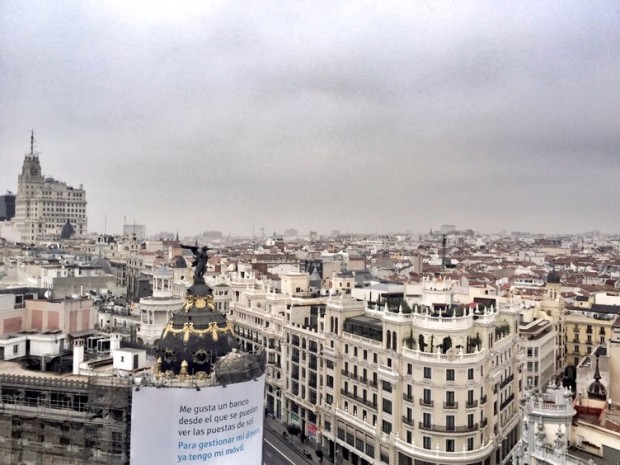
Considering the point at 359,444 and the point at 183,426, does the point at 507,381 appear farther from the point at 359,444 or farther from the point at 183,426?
the point at 183,426

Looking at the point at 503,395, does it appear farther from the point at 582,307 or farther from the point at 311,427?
the point at 582,307

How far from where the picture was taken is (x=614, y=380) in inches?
1933

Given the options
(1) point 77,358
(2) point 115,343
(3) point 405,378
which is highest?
(2) point 115,343

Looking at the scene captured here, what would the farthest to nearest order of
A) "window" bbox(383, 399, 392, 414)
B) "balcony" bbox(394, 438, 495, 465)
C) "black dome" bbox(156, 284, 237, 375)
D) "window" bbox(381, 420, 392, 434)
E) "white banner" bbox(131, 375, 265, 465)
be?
"window" bbox(381, 420, 392, 434)
"window" bbox(383, 399, 392, 414)
"balcony" bbox(394, 438, 495, 465)
"black dome" bbox(156, 284, 237, 375)
"white banner" bbox(131, 375, 265, 465)

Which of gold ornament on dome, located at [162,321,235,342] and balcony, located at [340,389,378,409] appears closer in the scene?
gold ornament on dome, located at [162,321,235,342]

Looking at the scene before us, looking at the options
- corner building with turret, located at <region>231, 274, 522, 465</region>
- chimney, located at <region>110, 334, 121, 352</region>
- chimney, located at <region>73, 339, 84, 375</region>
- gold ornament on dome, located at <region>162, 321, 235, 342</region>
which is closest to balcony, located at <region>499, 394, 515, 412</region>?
corner building with turret, located at <region>231, 274, 522, 465</region>

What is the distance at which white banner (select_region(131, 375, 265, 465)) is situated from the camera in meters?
39.4

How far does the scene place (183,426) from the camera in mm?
39531

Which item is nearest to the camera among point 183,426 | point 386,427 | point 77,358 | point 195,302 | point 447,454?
point 183,426

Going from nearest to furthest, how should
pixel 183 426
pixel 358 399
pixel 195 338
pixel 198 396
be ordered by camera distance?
pixel 183 426 < pixel 198 396 < pixel 195 338 < pixel 358 399

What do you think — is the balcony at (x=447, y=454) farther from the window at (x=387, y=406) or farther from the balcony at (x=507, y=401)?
the balcony at (x=507, y=401)

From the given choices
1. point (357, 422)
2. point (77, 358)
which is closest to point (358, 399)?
point (357, 422)

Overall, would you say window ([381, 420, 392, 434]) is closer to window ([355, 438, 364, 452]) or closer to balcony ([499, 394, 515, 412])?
window ([355, 438, 364, 452])

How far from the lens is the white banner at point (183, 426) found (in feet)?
129
